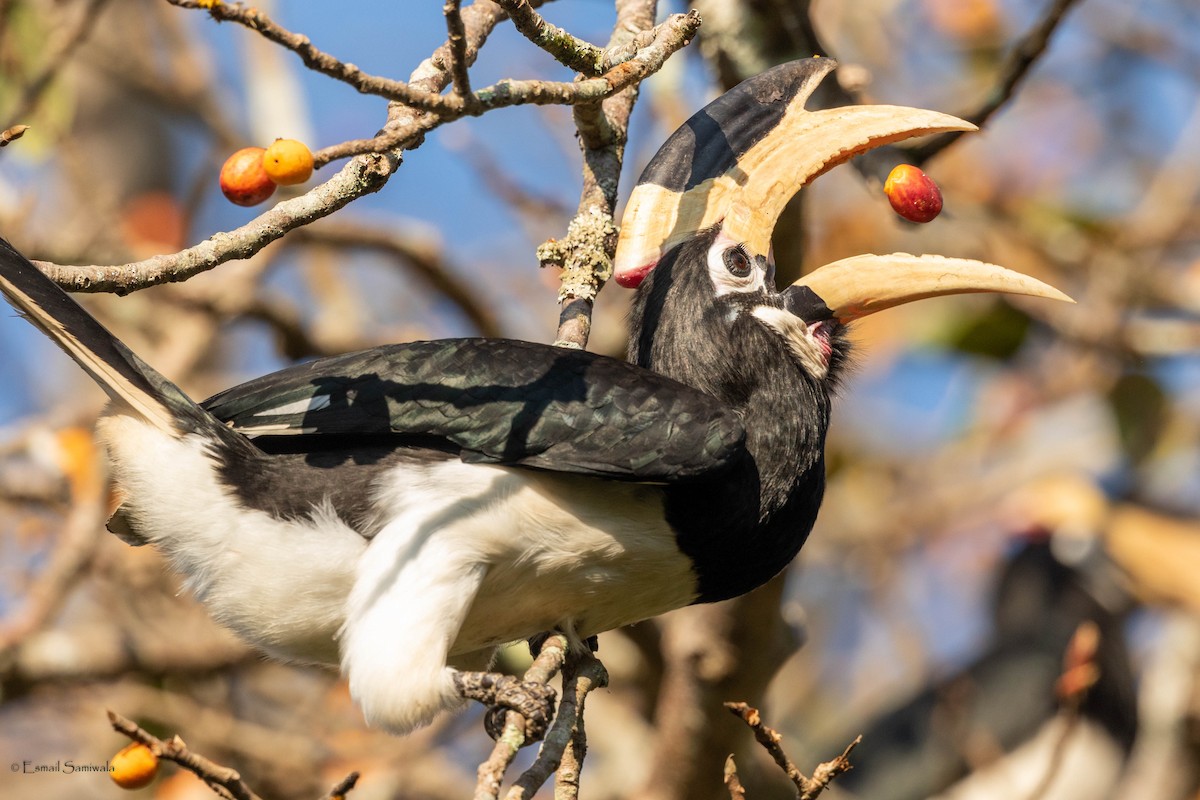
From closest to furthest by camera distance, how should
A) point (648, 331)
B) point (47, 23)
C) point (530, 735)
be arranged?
point (530, 735) → point (648, 331) → point (47, 23)

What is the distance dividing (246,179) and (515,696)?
1.18 m

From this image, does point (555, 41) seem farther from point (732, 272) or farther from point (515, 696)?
point (515, 696)

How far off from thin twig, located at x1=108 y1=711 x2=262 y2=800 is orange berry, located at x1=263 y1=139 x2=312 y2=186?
0.95 meters

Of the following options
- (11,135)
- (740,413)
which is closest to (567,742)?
(740,413)

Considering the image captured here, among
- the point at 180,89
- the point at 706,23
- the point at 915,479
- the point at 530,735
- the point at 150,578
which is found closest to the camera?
the point at 530,735

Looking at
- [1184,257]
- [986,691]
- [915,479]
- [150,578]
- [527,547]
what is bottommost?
[986,691]

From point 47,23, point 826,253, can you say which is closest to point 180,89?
point 47,23

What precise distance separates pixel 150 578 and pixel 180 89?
2.96 m

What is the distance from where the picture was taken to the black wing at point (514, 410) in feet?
9.90

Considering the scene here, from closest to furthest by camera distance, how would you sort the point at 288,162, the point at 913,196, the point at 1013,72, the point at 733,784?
the point at 288,162 → the point at 733,784 → the point at 913,196 → the point at 1013,72

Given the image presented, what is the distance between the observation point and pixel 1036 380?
29.5ft

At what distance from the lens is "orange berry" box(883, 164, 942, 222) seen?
320 cm

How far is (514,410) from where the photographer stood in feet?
10.1

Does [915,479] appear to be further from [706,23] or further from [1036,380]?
[706,23]
